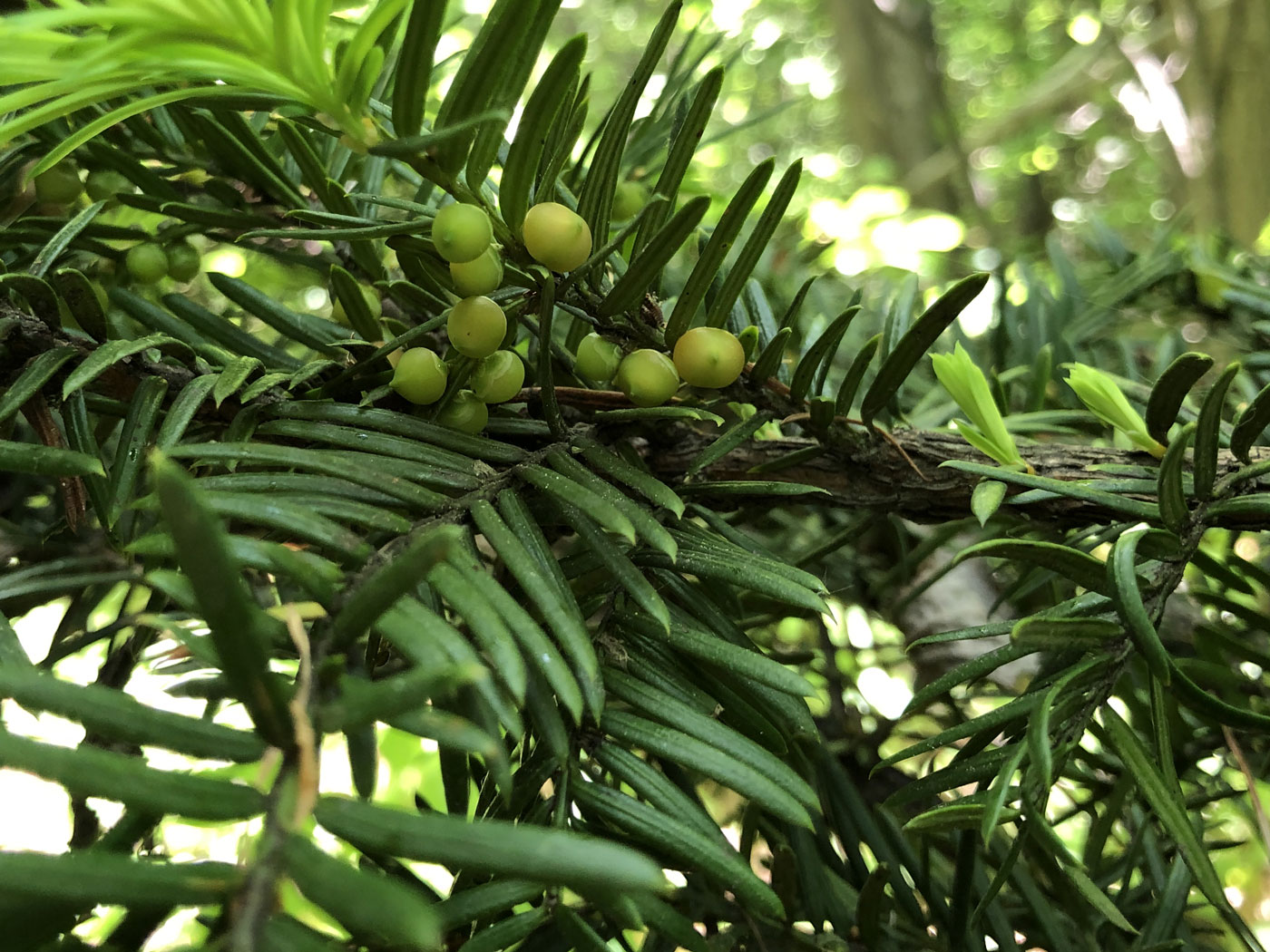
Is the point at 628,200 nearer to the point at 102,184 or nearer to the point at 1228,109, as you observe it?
the point at 102,184

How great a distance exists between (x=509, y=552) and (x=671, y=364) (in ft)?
0.28

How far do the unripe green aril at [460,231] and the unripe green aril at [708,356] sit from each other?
0.08 m

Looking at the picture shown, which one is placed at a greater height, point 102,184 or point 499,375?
point 102,184

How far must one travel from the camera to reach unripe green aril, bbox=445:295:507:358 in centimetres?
22

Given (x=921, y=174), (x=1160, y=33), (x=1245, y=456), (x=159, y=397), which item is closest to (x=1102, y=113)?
(x=921, y=174)

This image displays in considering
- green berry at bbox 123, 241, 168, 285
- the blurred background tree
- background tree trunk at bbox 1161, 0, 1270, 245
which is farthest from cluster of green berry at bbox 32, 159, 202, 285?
background tree trunk at bbox 1161, 0, 1270, 245

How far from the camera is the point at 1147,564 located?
Answer: 0.96ft

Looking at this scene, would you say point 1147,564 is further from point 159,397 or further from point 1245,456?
point 159,397

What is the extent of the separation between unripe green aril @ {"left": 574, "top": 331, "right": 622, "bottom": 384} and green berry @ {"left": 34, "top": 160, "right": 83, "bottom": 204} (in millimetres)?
241

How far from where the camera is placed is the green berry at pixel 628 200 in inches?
14.6

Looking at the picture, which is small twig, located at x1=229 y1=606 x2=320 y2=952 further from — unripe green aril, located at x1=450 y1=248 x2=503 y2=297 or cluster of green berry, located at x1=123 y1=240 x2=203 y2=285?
cluster of green berry, located at x1=123 y1=240 x2=203 y2=285

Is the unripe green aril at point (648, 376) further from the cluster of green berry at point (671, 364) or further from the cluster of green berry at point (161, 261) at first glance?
the cluster of green berry at point (161, 261)

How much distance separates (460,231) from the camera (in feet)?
0.64

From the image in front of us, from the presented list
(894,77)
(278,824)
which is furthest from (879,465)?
(894,77)
